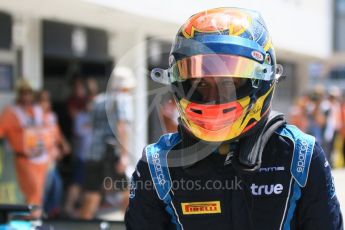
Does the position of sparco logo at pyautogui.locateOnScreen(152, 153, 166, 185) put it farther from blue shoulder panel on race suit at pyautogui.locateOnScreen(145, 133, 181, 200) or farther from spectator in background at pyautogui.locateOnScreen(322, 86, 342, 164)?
spectator in background at pyautogui.locateOnScreen(322, 86, 342, 164)

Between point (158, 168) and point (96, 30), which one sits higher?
point (96, 30)

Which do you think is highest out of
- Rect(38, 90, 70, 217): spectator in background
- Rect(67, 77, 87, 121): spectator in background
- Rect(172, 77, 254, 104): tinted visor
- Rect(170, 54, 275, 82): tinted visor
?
Rect(170, 54, 275, 82): tinted visor

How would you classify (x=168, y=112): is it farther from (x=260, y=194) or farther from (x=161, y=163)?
(x=260, y=194)

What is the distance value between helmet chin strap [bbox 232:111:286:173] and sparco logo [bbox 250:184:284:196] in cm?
7

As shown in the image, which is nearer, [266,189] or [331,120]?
[266,189]

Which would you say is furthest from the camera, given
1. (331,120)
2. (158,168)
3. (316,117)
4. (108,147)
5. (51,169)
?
(331,120)

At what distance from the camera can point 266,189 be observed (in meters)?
1.50

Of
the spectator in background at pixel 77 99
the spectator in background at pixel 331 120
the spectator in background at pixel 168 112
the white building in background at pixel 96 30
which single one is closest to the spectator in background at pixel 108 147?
the white building in background at pixel 96 30

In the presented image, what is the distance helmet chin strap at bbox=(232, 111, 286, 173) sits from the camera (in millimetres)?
1461

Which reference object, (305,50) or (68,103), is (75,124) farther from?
(305,50)

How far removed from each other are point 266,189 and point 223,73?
338mm

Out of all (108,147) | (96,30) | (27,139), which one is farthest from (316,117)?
(27,139)

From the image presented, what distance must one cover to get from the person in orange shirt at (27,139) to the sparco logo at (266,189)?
15.1 ft

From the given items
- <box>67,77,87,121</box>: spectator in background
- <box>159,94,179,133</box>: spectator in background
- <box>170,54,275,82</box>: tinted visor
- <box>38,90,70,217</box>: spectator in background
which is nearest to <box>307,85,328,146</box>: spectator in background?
<box>67,77,87,121</box>: spectator in background
